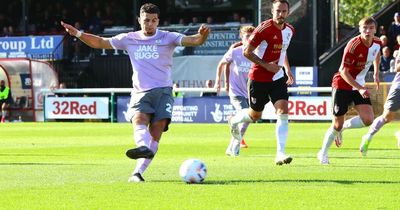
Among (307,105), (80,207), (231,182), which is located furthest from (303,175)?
(307,105)

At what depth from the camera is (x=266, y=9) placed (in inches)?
1540

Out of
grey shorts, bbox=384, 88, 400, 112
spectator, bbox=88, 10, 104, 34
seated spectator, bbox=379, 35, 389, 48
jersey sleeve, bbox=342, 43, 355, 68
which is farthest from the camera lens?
spectator, bbox=88, 10, 104, 34

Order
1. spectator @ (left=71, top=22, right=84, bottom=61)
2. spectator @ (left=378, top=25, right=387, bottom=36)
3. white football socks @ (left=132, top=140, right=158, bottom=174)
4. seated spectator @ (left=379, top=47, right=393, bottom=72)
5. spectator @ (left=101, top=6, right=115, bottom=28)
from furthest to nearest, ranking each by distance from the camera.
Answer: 1. spectator @ (left=101, top=6, right=115, bottom=28)
2. spectator @ (left=71, top=22, right=84, bottom=61)
3. spectator @ (left=378, top=25, right=387, bottom=36)
4. seated spectator @ (left=379, top=47, right=393, bottom=72)
5. white football socks @ (left=132, top=140, right=158, bottom=174)

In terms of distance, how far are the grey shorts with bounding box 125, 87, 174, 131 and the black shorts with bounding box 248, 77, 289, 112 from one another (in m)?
2.99

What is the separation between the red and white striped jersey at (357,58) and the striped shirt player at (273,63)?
34.9 inches

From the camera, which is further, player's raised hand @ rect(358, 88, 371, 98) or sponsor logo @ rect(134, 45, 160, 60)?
player's raised hand @ rect(358, 88, 371, 98)

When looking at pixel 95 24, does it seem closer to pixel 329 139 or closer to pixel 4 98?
pixel 4 98

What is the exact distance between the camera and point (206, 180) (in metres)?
12.8

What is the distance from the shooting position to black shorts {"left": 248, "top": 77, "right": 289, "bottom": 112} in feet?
51.2

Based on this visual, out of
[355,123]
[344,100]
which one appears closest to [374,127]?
[355,123]

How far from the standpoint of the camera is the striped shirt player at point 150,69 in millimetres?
12930

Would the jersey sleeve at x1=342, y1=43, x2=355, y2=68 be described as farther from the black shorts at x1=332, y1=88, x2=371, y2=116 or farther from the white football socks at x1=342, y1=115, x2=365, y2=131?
the white football socks at x1=342, y1=115, x2=365, y2=131

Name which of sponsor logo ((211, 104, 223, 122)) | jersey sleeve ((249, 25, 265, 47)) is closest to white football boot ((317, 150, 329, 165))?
jersey sleeve ((249, 25, 265, 47))

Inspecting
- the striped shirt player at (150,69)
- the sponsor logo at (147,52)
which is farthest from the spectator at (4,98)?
the sponsor logo at (147,52)
